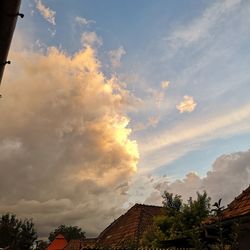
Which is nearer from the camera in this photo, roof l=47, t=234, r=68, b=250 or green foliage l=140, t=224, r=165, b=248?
green foliage l=140, t=224, r=165, b=248

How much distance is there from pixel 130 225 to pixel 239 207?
22971mm

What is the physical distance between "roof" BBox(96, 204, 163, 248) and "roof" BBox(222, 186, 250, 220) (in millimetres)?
18715

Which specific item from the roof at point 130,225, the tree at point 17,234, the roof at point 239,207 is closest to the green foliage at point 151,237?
the roof at point 130,225

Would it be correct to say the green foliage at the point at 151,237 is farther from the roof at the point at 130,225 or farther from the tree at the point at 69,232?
the tree at the point at 69,232

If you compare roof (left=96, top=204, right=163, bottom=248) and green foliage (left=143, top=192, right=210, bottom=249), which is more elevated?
roof (left=96, top=204, right=163, bottom=248)

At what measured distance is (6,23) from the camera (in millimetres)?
2904

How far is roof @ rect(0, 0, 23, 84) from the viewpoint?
2.70 metres

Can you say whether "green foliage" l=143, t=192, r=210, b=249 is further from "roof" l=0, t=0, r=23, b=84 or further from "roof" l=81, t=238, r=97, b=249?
"roof" l=0, t=0, r=23, b=84

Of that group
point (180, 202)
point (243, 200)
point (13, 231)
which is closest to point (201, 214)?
point (180, 202)

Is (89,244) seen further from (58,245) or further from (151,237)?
(58,245)

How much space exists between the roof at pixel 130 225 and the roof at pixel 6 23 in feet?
85.8

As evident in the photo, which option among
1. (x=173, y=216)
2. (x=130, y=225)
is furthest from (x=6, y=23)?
(x=130, y=225)

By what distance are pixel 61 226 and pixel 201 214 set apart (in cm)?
10994

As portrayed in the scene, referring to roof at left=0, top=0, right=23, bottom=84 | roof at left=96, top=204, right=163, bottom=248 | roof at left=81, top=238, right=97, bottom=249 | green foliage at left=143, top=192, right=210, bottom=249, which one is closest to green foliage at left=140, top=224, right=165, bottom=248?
green foliage at left=143, top=192, right=210, bottom=249
